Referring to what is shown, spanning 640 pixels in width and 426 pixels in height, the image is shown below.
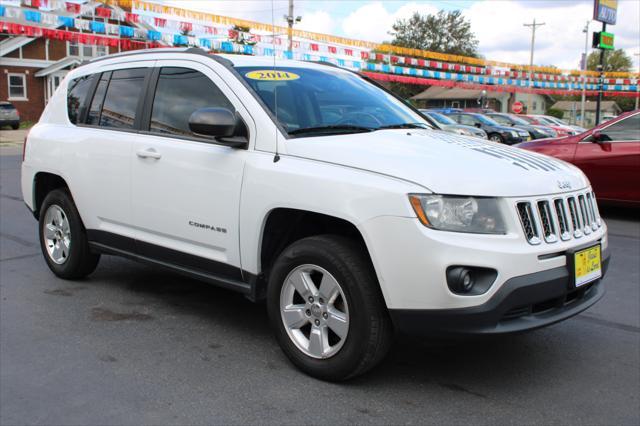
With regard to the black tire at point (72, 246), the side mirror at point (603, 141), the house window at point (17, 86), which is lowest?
the black tire at point (72, 246)

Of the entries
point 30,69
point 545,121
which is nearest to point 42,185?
point 545,121

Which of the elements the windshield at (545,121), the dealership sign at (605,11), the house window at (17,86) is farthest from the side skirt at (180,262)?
the house window at (17,86)

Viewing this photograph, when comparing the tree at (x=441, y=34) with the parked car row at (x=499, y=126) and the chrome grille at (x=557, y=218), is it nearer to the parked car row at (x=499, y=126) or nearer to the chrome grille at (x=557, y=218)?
the parked car row at (x=499, y=126)

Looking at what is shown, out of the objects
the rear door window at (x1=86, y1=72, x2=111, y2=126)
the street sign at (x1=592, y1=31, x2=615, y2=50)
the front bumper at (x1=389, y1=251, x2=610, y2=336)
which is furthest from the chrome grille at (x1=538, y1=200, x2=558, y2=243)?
the street sign at (x1=592, y1=31, x2=615, y2=50)

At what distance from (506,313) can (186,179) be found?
6.96ft

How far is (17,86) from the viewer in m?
38.2

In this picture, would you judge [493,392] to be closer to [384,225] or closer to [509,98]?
[384,225]

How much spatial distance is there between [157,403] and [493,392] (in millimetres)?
1748

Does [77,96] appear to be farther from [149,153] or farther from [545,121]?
[545,121]

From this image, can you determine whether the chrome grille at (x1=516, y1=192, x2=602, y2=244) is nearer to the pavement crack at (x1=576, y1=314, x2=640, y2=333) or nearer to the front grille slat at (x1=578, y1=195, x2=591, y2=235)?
the front grille slat at (x1=578, y1=195, x2=591, y2=235)

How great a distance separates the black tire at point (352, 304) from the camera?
3.18m

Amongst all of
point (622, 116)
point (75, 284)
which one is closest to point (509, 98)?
point (622, 116)

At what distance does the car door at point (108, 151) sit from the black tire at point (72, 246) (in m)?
0.16

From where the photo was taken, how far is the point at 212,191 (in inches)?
153
